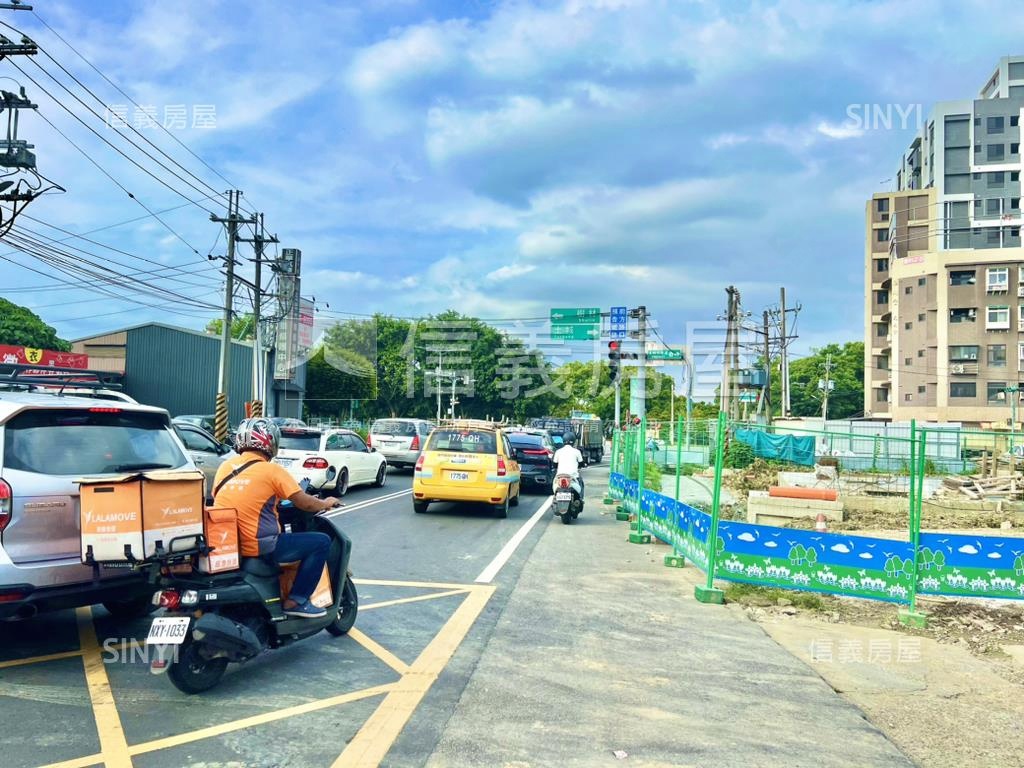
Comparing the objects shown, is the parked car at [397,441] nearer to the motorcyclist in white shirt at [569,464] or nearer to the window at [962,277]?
the motorcyclist in white shirt at [569,464]

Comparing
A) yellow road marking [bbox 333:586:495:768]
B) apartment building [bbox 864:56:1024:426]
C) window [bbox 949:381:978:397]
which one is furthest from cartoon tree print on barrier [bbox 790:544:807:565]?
window [bbox 949:381:978:397]

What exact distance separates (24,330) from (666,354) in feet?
134

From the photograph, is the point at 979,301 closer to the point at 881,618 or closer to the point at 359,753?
the point at 881,618

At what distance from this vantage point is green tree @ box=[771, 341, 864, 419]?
91.4m

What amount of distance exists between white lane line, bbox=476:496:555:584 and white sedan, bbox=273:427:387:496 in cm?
397

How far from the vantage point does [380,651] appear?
6016 mm

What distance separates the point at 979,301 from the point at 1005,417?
328 inches

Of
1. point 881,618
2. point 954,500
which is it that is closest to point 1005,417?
point 954,500

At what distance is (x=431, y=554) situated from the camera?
34.4 ft

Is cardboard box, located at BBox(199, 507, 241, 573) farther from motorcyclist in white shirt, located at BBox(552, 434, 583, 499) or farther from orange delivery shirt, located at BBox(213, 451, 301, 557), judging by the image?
motorcyclist in white shirt, located at BBox(552, 434, 583, 499)

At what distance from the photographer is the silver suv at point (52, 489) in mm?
4969

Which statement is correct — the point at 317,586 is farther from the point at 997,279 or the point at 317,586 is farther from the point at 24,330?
the point at 997,279

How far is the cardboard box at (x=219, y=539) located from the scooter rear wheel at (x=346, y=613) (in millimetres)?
1261

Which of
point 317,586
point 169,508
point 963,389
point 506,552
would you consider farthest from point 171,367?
point 963,389
